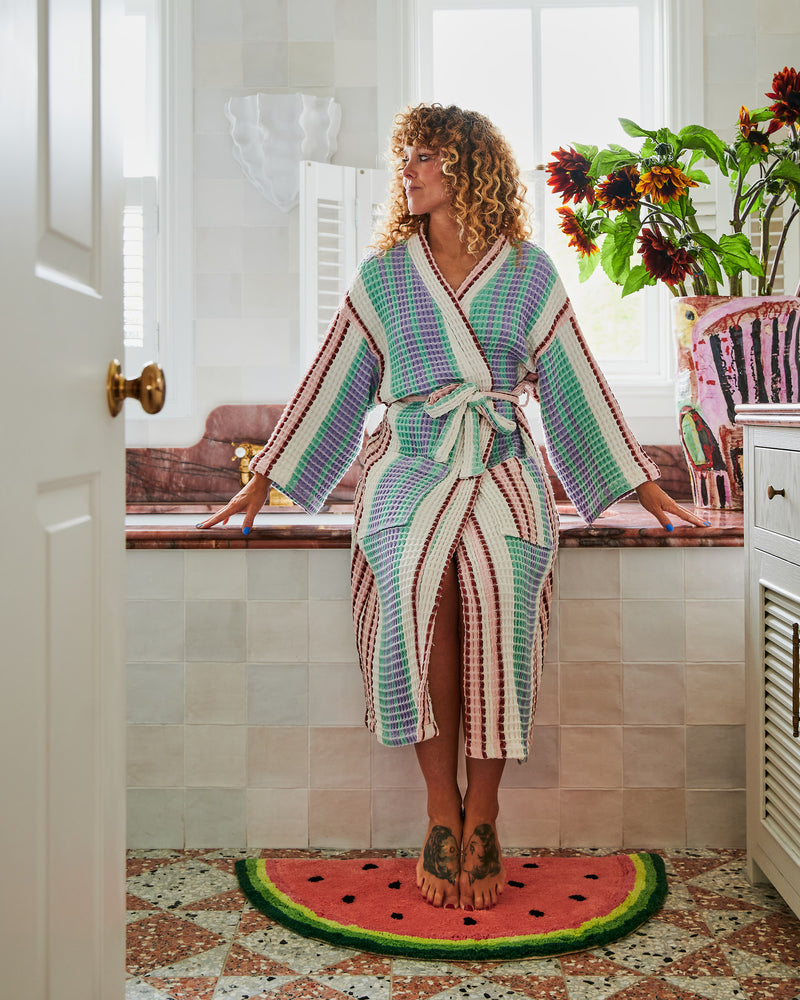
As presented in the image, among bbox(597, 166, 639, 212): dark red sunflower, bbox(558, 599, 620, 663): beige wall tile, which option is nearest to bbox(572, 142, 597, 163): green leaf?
bbox(597, 166, 639, 212): dark red sunflower

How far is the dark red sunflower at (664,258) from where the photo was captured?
204 cm

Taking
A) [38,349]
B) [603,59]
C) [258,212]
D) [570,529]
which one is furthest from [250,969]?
[603,59]

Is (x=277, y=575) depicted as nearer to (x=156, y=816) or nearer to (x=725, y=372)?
(x=156, y=816)

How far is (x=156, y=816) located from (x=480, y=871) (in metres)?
0.70

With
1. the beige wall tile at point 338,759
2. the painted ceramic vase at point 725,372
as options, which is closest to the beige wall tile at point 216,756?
the beige wall tile at point 338,759

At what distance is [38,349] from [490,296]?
1190 mm

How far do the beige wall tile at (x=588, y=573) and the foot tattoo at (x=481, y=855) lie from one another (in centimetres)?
49

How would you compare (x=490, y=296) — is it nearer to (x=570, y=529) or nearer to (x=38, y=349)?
(x=570, y=529)

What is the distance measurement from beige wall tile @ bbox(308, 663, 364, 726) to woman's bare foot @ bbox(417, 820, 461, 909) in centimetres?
32

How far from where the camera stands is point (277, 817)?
1.96 m

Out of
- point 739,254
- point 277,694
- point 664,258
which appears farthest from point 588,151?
point 277,694

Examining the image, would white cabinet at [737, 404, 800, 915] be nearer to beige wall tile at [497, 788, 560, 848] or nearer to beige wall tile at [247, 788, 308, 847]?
beige wall tile at [497, 788, 560, 848]

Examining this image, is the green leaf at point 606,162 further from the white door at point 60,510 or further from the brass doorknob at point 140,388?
the brass doorknob at point 140,388

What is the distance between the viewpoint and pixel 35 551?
2.47ft
